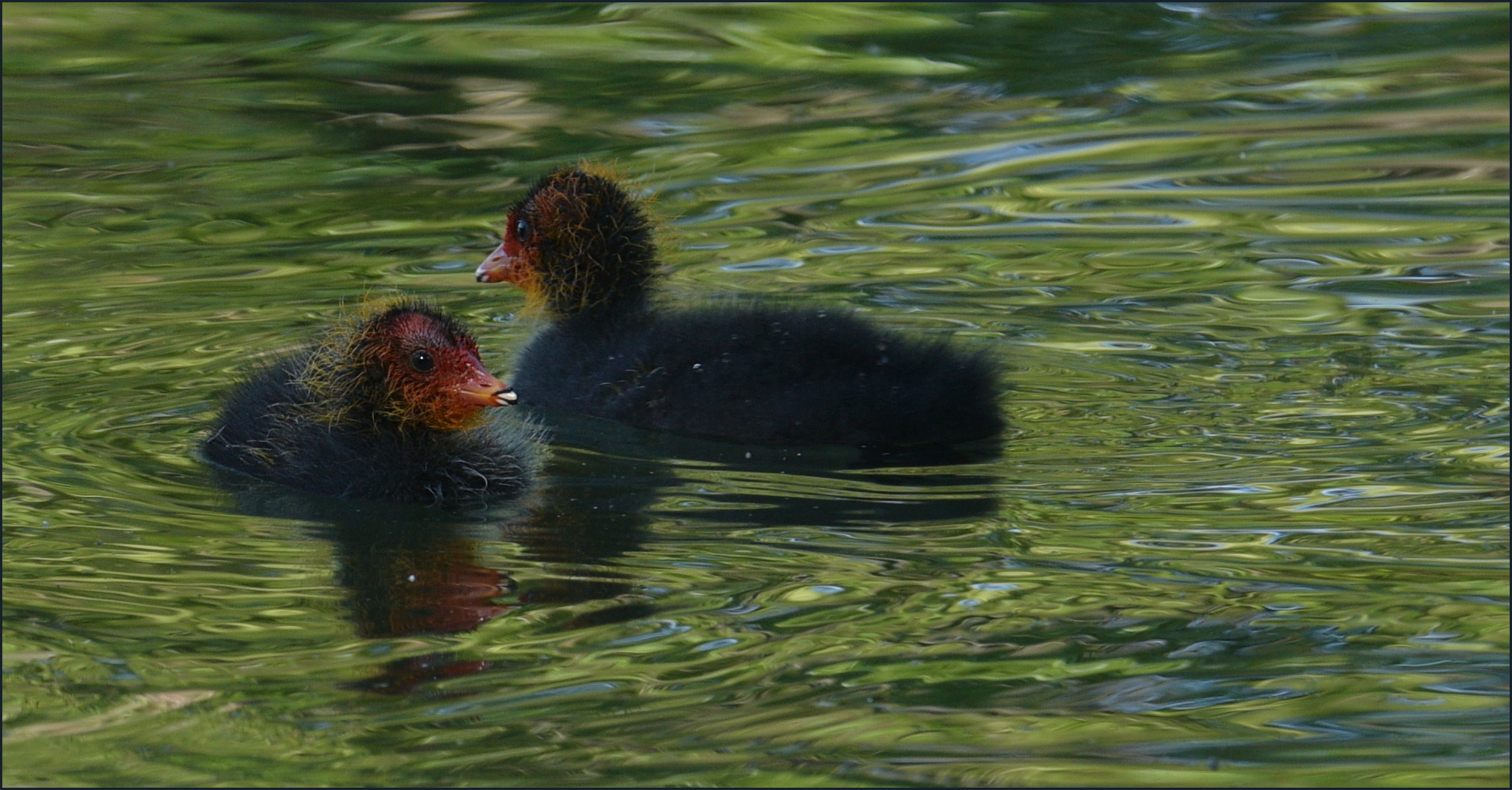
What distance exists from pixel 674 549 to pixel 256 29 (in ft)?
28.2

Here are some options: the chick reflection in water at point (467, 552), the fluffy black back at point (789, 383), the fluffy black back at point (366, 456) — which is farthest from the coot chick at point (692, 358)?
the fluffy black back at point (366, 456)

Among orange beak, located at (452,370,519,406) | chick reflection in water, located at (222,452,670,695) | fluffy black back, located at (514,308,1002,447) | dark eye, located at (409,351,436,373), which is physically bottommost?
chick reflection in water, located at (222,452,670,695)

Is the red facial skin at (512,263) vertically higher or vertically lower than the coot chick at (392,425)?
higher

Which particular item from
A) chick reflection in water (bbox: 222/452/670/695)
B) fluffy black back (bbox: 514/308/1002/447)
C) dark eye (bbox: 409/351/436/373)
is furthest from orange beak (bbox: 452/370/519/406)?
fluffy black back (bbox: 514/308/1002/447)

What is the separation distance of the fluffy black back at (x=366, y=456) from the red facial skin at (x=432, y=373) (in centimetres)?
9

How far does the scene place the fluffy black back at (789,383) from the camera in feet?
22.4

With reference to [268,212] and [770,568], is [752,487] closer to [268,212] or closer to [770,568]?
[770,568]

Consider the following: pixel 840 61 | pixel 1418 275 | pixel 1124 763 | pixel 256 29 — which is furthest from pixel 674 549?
pixel 256 29

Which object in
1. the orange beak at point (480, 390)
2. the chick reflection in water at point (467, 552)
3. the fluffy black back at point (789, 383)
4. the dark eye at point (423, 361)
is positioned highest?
the dark eye at point (423, 361)

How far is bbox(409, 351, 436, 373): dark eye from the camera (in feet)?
21.7

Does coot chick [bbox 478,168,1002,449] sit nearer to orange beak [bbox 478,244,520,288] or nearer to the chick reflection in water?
orange beak [bbox 478,244,520,288]

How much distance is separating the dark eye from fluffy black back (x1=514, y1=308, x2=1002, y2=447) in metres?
0.93

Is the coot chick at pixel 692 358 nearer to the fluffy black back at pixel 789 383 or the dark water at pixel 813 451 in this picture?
the fluffy black back at pixel 789 383

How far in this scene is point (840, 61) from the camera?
1295 cm
